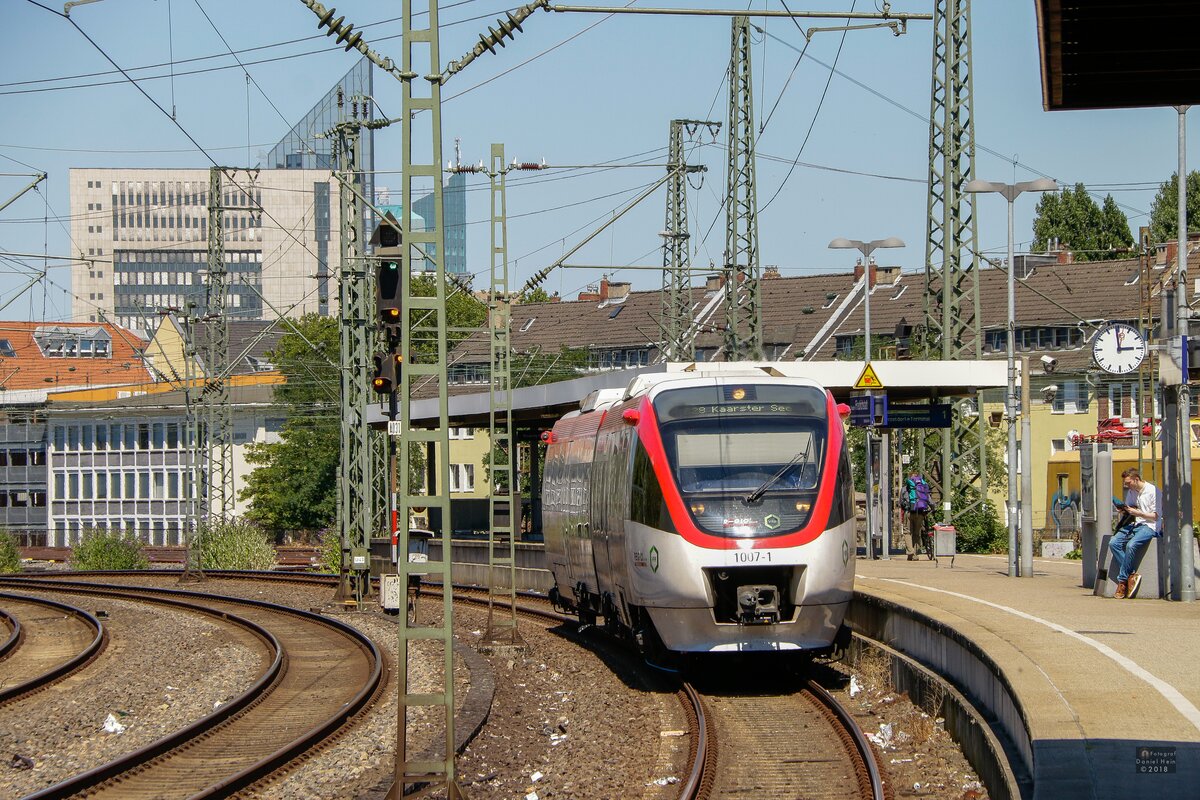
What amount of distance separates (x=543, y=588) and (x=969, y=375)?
10.6m

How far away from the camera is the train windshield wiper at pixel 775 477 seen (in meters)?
15.7

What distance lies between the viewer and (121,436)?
277 ft

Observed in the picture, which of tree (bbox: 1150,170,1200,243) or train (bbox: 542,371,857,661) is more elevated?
tree (bbox: 1150,170,1200,243)

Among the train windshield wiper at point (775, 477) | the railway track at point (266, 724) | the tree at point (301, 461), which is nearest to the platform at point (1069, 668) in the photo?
the train windshield wiper at point (775, 477)

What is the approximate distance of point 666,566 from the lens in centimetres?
1570

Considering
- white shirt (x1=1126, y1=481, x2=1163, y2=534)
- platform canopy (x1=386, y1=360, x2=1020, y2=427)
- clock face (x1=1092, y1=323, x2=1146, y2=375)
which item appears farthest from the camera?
platform canopy (x1=386, y1=360, x2=1020, y2=427)

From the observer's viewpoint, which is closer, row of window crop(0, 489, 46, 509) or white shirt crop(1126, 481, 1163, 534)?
white shirt crop(1126, 481, 1163, 534)

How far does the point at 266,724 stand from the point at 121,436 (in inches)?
2833

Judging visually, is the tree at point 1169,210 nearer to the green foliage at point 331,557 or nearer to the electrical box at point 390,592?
the green foliage at point 331,557

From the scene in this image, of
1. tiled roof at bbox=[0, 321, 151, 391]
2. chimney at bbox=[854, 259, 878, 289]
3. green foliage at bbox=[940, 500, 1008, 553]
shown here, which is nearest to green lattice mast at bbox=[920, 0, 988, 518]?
green foliage at bbox=[940, 500, 1008, 553]

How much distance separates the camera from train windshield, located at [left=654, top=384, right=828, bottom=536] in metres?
15.7

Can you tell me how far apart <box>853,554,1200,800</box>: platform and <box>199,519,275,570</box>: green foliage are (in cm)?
2969

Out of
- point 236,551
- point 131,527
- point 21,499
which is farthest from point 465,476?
point 236,551

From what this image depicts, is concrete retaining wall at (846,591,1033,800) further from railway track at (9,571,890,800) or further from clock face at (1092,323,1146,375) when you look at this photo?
clock face at (1092,323,1146,375)
